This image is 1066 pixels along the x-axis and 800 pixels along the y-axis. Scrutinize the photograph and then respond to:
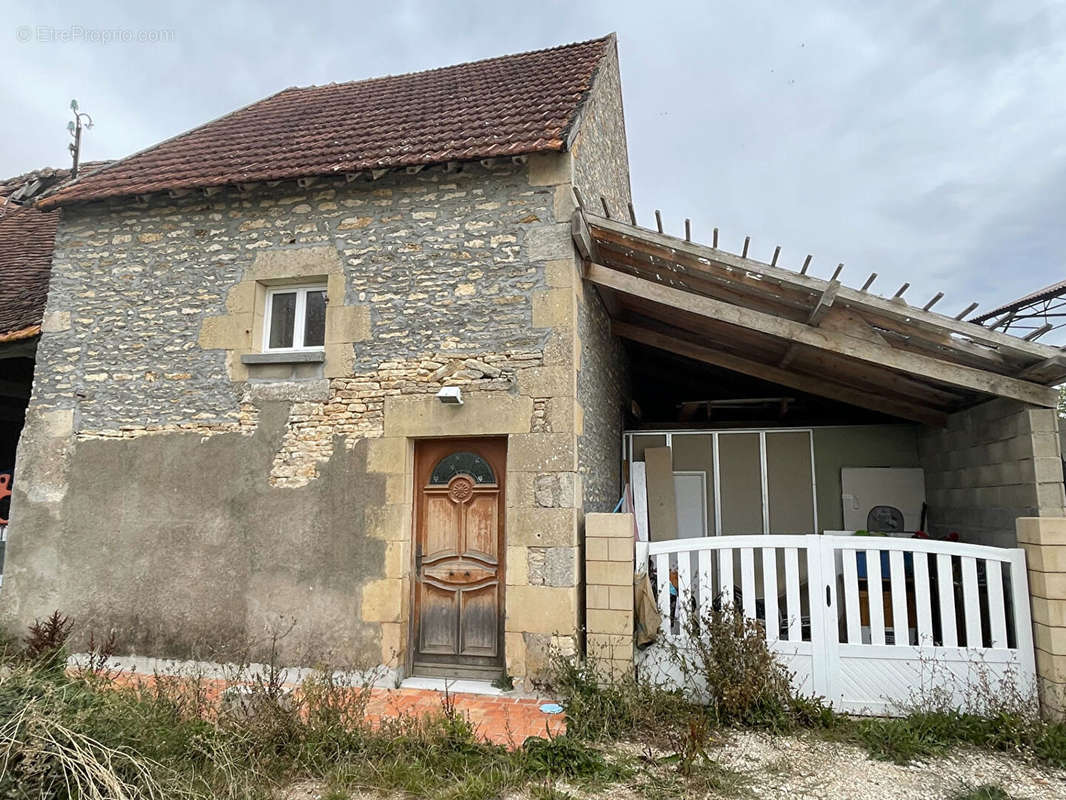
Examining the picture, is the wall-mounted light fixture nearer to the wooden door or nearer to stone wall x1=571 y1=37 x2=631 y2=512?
the wooden door

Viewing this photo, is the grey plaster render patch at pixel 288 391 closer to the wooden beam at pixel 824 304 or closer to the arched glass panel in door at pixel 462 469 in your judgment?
the arched glass panel in door at pixel 462 469

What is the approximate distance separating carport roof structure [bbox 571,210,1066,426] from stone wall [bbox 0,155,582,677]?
71cm

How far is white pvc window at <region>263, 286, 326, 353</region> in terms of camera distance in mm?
6371

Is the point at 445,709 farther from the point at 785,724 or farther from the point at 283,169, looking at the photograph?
the point at 283,169

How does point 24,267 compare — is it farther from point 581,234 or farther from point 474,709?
point 474,709

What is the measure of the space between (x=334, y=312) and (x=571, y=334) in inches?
90.4

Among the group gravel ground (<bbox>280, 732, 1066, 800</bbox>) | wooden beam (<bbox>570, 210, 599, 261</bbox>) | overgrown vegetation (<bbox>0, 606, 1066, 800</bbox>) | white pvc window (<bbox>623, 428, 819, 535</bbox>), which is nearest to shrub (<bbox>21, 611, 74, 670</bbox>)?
overgrown vegetation (<bbox>0, 606, 1066, 800</bbox>)

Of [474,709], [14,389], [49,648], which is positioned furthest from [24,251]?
[474,709]

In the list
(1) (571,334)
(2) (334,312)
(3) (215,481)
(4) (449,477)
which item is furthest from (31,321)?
(1) (571,334)

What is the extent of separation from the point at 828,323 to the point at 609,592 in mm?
2945

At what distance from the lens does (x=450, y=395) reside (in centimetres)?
555

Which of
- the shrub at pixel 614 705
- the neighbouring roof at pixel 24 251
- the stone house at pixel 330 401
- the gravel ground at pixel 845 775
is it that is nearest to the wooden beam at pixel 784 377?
the stone house at pixel 330 401

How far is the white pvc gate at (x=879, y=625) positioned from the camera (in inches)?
184

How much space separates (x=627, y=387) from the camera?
8.91 meters
